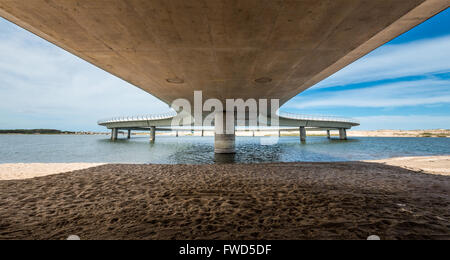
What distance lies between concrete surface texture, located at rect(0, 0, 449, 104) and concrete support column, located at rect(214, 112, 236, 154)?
16242mm

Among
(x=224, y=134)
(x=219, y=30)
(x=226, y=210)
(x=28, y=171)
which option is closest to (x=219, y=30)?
(x=219, y=30)

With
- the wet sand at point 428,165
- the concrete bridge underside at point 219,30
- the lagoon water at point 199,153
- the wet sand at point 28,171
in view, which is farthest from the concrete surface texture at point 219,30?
the lagoon water at point 199,153

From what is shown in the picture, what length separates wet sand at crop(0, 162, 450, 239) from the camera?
13.3 feet

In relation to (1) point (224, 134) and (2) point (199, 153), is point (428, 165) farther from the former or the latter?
(2) point (199, 153)

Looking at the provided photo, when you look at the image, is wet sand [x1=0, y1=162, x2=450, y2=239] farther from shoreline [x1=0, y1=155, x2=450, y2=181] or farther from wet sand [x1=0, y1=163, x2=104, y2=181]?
shoreline [x1=0, y1=155, x2=450, y2=181]

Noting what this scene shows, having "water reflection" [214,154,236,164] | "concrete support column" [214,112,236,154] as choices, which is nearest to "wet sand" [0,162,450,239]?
"water reflection" [214,154,236,164]

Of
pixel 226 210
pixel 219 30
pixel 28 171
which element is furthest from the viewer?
pixel 28 171

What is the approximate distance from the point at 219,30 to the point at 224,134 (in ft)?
70.4

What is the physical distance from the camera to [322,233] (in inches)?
155

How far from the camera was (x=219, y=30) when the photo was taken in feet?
26.2

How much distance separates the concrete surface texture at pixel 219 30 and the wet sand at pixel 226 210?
6998 mm

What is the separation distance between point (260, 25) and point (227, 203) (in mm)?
7324

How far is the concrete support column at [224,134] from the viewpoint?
27906 mm
